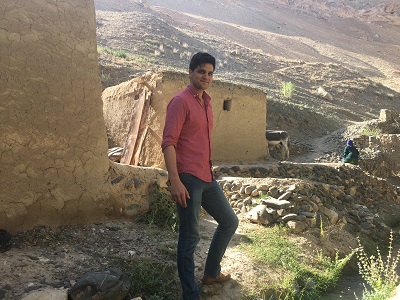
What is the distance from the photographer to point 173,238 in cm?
354

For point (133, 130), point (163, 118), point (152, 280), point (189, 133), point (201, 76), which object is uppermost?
point (201, 76)

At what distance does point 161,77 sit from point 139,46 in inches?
596

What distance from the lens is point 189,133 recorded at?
2432 millimetres

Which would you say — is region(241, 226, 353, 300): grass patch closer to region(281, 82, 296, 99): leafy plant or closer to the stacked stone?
the stacked stone

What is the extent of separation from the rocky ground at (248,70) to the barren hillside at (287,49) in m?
0.08

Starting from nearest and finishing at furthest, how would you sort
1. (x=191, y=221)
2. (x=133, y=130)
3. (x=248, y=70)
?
(x=191, y=221) < (x=133, y=130) < (x=248, y=70)

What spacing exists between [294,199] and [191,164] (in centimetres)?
309

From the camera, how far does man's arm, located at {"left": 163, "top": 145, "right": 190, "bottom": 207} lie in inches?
89.0

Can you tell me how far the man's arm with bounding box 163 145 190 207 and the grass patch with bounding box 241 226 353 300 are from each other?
1.22 m

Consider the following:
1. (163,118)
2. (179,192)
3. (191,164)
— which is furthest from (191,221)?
(163,118)

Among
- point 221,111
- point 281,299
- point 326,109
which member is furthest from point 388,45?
point 281,299

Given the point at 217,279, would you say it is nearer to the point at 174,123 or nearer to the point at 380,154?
the point at 174,123

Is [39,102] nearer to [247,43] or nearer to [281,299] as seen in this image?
[281,299]

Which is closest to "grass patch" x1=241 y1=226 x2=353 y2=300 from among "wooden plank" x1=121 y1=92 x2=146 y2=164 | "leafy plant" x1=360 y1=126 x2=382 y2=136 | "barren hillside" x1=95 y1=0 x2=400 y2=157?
"wooden plank" x1=121 y1=92 x2=146 y2=164
